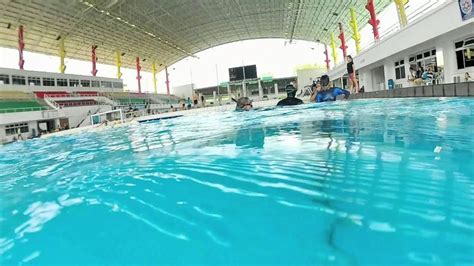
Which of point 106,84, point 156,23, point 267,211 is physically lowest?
point 267,211

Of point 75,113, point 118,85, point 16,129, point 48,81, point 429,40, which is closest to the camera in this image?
point 429,40

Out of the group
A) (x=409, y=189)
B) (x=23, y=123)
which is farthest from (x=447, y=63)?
(x=23, y=123)

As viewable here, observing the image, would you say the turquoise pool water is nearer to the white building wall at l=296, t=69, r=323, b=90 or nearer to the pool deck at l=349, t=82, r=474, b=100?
the pool deck at l=349, t=82, r=474, b=100

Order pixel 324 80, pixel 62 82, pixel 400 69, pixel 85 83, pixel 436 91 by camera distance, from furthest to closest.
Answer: pixel 85 83 < pixel 62 82 < pixel 400 69 < pixel 324 80 < pixel 436 91

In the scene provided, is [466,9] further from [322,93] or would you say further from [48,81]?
[48,81]

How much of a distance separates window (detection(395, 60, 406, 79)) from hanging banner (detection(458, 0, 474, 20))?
28.6 feet

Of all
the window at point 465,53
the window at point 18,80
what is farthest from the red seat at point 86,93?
the window at point 465,53

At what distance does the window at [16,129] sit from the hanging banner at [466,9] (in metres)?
24.4

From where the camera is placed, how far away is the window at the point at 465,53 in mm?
12345

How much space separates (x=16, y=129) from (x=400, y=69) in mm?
25480

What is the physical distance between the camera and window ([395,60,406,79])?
1917cm

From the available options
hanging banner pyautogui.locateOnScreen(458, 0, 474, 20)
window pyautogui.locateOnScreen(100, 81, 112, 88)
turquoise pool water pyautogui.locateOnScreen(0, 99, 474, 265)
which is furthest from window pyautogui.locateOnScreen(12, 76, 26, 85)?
hanging banner pyautogui.locateOnScreen(458, 0, 474, 20)

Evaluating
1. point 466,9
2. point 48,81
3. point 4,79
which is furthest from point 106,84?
point 466,9

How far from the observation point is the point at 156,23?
32.8 metres
